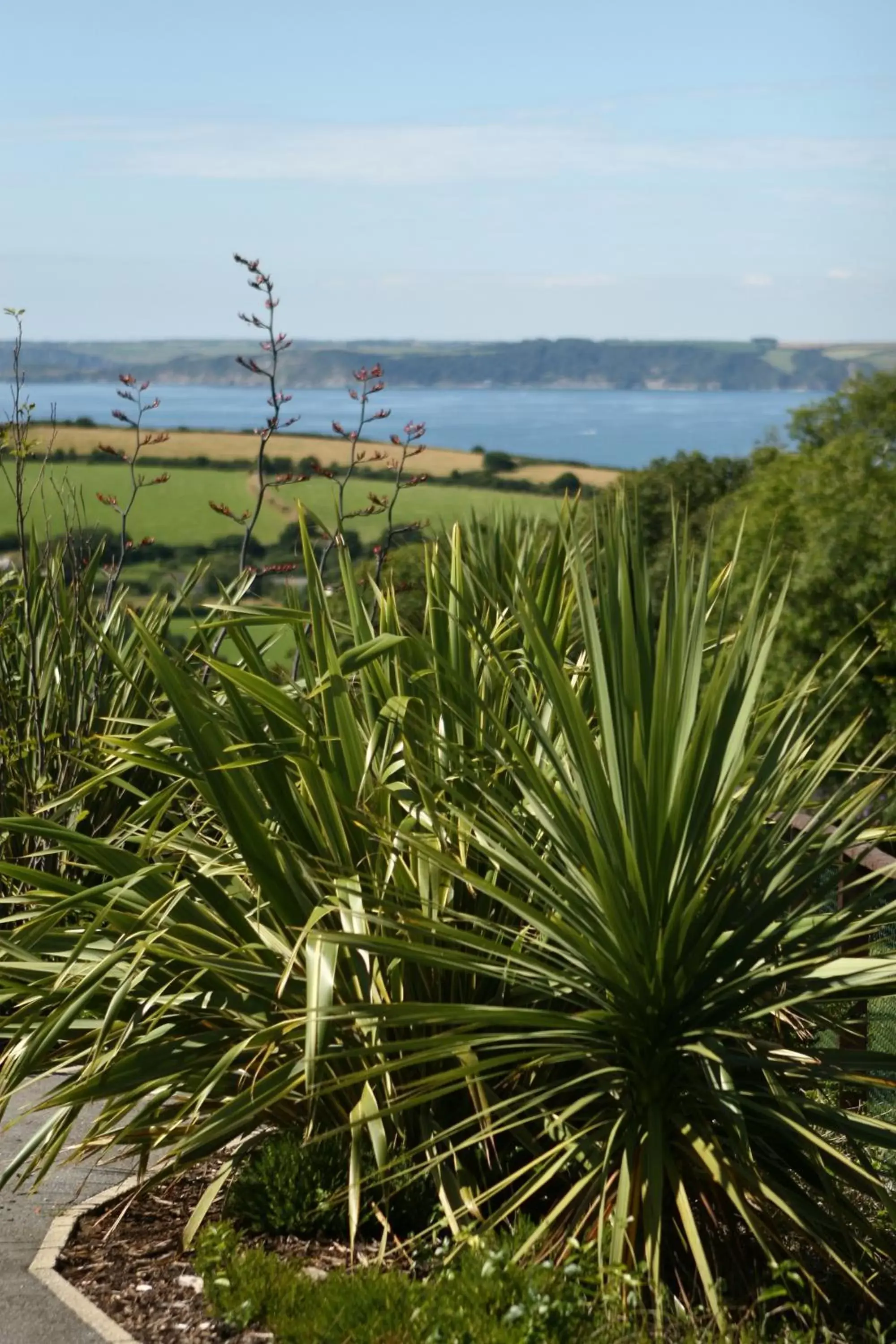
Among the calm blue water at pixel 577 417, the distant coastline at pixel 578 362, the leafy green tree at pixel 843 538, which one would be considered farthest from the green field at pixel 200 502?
the distant coastline at pixel 578 362

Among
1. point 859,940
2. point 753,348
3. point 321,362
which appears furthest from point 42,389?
point 753,348

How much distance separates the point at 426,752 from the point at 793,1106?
129 centimetres

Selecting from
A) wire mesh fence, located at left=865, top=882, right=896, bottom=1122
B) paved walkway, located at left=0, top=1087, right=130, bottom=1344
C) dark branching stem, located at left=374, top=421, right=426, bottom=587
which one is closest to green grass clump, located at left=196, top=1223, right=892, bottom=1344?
paved walkway, located at left=0, top=1087, right=130, bottom=1344

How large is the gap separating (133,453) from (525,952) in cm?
339

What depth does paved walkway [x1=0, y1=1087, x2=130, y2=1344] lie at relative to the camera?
296 cm

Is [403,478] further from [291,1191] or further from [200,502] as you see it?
[200,502]

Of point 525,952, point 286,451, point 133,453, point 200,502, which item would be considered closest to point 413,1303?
point 525,952

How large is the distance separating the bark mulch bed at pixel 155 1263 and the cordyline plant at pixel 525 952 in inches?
9.0

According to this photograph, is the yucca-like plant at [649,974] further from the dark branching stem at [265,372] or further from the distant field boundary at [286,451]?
the dark branching stem at [265,372]

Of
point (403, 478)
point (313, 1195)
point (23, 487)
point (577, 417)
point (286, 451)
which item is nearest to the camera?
point (313, 1195)

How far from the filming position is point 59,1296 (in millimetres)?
3115

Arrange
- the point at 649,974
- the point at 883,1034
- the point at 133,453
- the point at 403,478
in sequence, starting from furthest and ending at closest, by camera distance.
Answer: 1. the point at 133,453
2. the point at 403,478
3. the point at 883,1034
4. the point at 649,974

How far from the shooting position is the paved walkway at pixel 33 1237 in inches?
117

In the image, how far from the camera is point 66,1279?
322 centimetres
